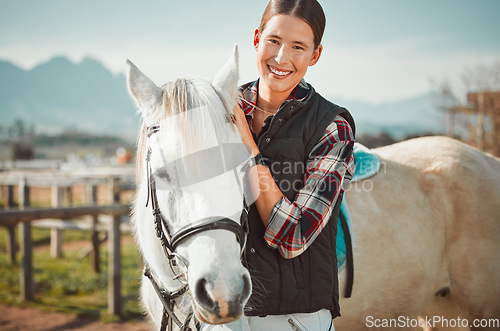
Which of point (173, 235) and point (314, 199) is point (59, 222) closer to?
point (173, 235)

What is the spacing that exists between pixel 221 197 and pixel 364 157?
196cm

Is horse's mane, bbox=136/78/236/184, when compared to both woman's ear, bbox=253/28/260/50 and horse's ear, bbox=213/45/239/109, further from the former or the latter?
woman's ear, bbox=253/28/260/50

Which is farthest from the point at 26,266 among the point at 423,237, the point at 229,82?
the point at 423,237

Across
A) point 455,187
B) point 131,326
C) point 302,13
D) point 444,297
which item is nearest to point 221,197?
point 302,13

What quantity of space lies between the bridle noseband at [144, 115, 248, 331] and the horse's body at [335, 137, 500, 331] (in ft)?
4.67

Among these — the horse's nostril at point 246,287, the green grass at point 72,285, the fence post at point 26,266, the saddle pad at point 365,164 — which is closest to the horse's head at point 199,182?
the horse's nostril at point 246,287

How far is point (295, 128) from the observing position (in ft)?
5.24

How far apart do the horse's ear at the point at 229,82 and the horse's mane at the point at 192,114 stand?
5cm

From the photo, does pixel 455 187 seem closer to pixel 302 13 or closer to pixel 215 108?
pixel 302 13

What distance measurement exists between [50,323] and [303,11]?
5647mm

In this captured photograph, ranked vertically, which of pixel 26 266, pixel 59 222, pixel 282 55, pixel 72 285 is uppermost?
pixel 282 55

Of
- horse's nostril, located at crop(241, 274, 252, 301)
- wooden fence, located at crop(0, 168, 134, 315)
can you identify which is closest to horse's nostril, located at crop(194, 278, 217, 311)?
horse's nostril, located at crop(241, 274, 252, 301)

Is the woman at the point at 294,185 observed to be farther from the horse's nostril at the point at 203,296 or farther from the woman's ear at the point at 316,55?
the horse's nostril at the point at 203,296

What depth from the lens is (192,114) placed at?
1.46m
